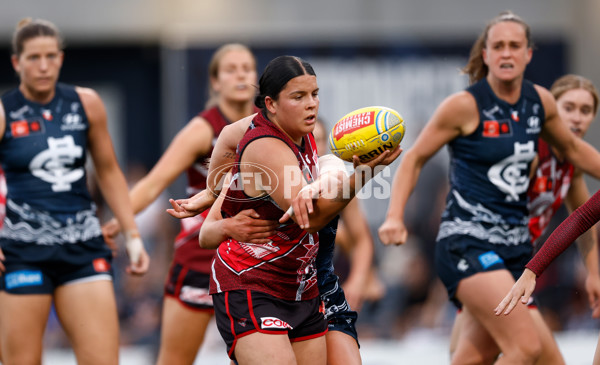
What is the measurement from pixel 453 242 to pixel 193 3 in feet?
25.1

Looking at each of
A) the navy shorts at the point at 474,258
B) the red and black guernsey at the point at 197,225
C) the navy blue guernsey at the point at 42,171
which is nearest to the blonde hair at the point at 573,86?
the navy shorts at the point at 474,258

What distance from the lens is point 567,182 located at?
560cm

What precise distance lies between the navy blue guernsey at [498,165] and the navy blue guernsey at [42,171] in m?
2.16

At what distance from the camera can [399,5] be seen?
12164mm

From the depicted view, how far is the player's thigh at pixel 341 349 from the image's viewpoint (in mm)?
4125

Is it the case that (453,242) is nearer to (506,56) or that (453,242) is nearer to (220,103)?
(506,56)

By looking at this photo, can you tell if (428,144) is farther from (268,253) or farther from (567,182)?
(268,253)

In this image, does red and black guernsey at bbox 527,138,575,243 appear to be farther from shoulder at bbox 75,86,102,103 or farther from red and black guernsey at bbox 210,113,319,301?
shoulder at bbox 75,86,102,103

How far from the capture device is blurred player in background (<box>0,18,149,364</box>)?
493 centimetres

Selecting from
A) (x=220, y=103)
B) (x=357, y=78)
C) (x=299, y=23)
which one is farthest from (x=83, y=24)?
(x=220, y=103)

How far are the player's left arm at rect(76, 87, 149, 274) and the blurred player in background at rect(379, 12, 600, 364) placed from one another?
5.04 feet

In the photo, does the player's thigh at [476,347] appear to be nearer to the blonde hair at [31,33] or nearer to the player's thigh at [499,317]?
the player's thigh at [499,317]

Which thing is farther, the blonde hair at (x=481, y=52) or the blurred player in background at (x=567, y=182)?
the blurred player in background at (x=567, y=182)

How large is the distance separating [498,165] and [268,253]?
174 cm
